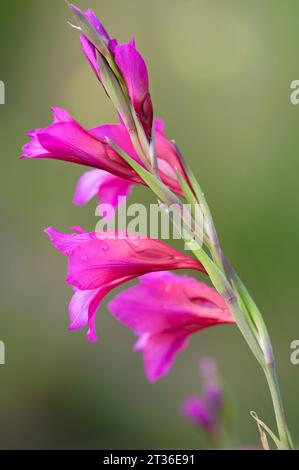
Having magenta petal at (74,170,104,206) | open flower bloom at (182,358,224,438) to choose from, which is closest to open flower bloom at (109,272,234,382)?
magenta petal at (74,170,104,206)

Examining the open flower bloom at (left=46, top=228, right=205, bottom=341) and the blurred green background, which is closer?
the open flower bloom at (left=46, top=228, right=205, bottom=341)

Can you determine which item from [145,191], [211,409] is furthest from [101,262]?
[145,191]

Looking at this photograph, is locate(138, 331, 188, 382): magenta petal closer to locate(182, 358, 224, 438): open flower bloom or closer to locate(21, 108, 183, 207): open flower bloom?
locate(21, 108, 183, 207): open flower bloom

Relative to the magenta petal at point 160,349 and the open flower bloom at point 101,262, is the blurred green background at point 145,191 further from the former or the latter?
the open flower bloom at point 101,262

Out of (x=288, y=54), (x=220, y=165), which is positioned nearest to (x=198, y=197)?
(x=220, y=165)

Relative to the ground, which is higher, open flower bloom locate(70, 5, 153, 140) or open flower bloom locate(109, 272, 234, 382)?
open flower bloom locate(70, 5, 153, 140)
